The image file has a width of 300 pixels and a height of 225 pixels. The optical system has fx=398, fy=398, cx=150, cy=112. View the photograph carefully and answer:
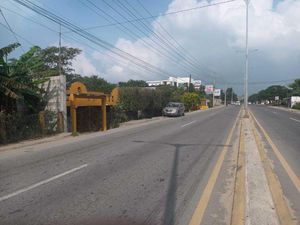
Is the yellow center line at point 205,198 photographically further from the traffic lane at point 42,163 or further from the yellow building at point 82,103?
the yellow building at point 82,103

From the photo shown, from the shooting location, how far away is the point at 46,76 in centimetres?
2177

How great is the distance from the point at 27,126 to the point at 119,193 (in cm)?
1270

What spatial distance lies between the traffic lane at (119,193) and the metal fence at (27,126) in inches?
290

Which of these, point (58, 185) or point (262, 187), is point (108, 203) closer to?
point (58, 185)

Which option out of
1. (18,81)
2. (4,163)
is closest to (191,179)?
(4,163)

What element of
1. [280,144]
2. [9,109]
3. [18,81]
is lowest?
[280,144]

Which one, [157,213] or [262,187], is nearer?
[157,213]

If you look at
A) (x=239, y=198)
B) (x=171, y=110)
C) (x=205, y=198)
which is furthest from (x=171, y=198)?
(x=171, y=110)

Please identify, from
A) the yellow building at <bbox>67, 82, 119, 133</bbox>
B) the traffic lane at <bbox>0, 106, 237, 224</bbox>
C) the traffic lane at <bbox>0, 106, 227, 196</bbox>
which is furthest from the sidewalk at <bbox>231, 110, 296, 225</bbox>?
the yellow building at <bbox>67, 82, 119, 133</bbox>

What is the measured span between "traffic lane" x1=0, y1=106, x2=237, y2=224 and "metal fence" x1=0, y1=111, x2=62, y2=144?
736 cm

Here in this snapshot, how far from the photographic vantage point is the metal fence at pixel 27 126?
17186 mm

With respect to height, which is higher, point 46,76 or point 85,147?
point 46,76

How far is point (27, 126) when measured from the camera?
19.0 meters

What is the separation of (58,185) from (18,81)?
477 inches
